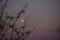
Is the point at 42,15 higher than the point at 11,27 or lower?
higher

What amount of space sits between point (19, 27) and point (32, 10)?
0.26m

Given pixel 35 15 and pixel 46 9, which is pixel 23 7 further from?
pixel 46 9

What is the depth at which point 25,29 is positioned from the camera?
4.24ft

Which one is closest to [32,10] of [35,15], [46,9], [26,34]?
[35,15]

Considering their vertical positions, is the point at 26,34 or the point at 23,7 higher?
the point at 23,7

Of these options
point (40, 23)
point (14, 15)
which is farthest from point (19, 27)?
point (40, 23)

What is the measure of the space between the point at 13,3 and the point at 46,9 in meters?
0.42

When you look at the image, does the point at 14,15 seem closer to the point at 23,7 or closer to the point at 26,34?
the point at 23,7

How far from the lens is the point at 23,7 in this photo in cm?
131

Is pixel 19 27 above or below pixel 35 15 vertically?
below

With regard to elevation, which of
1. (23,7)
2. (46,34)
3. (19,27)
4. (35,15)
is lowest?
(46,34)

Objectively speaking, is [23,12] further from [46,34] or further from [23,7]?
[46,34]

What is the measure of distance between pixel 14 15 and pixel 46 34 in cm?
45

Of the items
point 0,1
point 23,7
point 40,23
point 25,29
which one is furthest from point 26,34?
point 0,1
